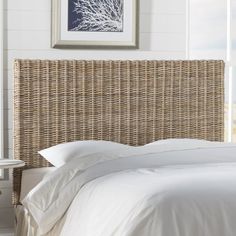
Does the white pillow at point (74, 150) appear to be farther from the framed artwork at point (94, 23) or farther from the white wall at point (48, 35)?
the framed artwork at point (94, 23)

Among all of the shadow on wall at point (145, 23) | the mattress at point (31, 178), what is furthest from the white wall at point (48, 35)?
the mattress at point (31, 178)

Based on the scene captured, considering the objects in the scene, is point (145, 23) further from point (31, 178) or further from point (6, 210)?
point (6, 210)

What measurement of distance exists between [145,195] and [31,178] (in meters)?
1.63

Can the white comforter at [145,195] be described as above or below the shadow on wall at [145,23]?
below

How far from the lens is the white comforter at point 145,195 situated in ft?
8.80

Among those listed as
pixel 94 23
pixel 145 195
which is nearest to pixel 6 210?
pixel 94 23

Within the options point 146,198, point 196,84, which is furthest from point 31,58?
point 146,198

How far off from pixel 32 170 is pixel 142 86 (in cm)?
93

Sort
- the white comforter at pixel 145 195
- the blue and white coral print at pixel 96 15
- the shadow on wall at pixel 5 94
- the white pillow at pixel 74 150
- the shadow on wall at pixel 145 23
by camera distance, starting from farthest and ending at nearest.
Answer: the shadow on wall at pixel 145 23, the blue and white coral print at pixel 96 15, the shadow on wall at pixel 5 94, the white pillow at pixel 74 150, the white comforter at pixel 145 195

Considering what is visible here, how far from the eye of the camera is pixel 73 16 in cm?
488

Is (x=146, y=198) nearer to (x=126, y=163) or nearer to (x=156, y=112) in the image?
(x=126, y=163)

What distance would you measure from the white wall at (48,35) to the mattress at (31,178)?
1.42ft

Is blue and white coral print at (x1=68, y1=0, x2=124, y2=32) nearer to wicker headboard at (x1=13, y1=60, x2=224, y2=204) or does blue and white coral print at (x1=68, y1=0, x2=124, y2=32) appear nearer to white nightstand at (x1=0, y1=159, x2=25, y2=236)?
wicker headboard at (x1=13, y1=60, x2=224, y2=204)

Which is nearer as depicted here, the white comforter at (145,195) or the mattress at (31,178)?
the white comforter at (145,195)
